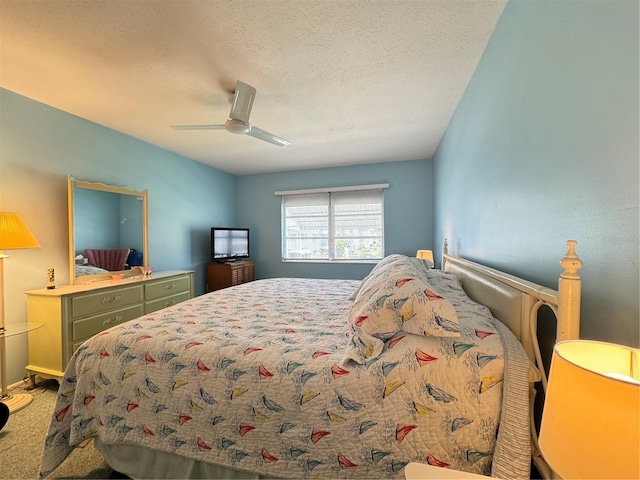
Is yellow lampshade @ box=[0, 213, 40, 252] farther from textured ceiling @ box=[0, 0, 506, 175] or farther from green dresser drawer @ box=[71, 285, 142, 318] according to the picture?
textured ceiling @ box=[0, 0, 506, 175]

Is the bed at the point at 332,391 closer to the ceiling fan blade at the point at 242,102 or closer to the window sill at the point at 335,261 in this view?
the ceiling fan blade at the point at 242,102

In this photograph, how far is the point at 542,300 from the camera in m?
0.94

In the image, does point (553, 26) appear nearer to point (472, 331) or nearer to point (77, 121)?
point (472, 331)

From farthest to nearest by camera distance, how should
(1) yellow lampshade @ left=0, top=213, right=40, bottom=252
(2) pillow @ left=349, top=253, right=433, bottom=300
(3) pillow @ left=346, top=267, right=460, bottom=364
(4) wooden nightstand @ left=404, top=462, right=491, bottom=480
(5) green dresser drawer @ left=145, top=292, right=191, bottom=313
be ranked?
(5) green dresser drawer @ left=145, top=292, right=191, bottom=313 → (1) yellow lampshade @ left=0, top=213, right=40, bottom=252 → (2) pillow @ left=349, top=253, right=433, bottom=300 → (3) pillow @ left=346, top=267, right=460, bottom=364 → (4) wooden nightstand @ left=404, top=462, right=491, bottom=480

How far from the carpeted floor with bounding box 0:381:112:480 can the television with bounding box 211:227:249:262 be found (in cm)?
280

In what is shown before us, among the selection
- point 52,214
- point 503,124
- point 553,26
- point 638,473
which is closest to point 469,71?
point 503,124

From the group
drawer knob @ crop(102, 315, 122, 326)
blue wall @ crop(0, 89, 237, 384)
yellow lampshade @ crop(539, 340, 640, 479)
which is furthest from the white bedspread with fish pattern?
blue wall @ crop(0, 89, 237, 384)

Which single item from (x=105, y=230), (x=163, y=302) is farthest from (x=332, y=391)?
(x=105, y=230)

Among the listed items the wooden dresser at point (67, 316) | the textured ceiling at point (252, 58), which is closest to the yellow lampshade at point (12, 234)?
the wooden dresser at point (67, 316)

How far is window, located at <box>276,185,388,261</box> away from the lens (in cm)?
482

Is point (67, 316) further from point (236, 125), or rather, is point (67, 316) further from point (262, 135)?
point (262, 135)

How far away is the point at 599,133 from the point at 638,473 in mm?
869

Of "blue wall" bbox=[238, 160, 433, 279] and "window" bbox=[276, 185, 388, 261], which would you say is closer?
"blue wall" bbox=[238, 160, 433, 279]

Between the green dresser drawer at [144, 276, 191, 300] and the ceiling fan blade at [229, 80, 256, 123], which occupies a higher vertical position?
the ceiling fan blade at [229, 80, 256, 123]
